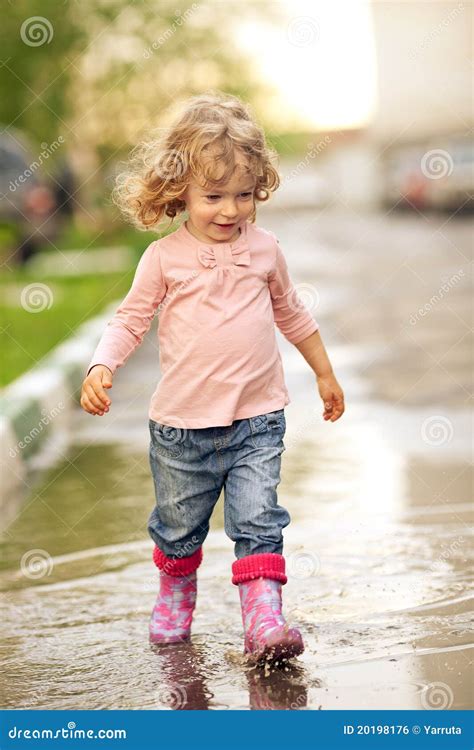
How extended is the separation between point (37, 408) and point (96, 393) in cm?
369

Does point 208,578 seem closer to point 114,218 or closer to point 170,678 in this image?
point 170,678

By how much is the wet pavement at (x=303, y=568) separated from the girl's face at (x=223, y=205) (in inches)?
42.5

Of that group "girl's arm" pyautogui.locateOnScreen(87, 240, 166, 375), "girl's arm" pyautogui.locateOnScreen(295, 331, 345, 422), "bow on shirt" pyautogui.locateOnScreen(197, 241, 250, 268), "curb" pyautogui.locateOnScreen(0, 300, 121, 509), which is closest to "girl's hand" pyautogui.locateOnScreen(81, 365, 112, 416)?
"girl's arm" pyautogui.locateOnScreen(87, 240, 166, 375)

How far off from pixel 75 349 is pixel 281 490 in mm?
3519

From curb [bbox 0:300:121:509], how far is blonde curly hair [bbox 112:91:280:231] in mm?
2330

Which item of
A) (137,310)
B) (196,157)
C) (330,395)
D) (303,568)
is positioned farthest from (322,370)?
(303,568)

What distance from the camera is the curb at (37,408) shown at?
20.1ft

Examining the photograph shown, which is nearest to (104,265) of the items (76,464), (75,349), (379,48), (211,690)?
(75,349)

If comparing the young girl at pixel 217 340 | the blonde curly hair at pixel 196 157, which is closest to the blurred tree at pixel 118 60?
the blonde curly hair at pixel 196 157

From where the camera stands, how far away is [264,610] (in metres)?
3.44

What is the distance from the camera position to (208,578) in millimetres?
4379

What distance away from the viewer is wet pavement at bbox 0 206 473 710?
3.27m

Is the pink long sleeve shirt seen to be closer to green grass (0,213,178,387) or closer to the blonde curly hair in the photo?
the blonde curly hair

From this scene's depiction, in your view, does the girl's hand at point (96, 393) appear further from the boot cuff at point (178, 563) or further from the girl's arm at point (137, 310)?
the boot cuff at point (178, 563)
